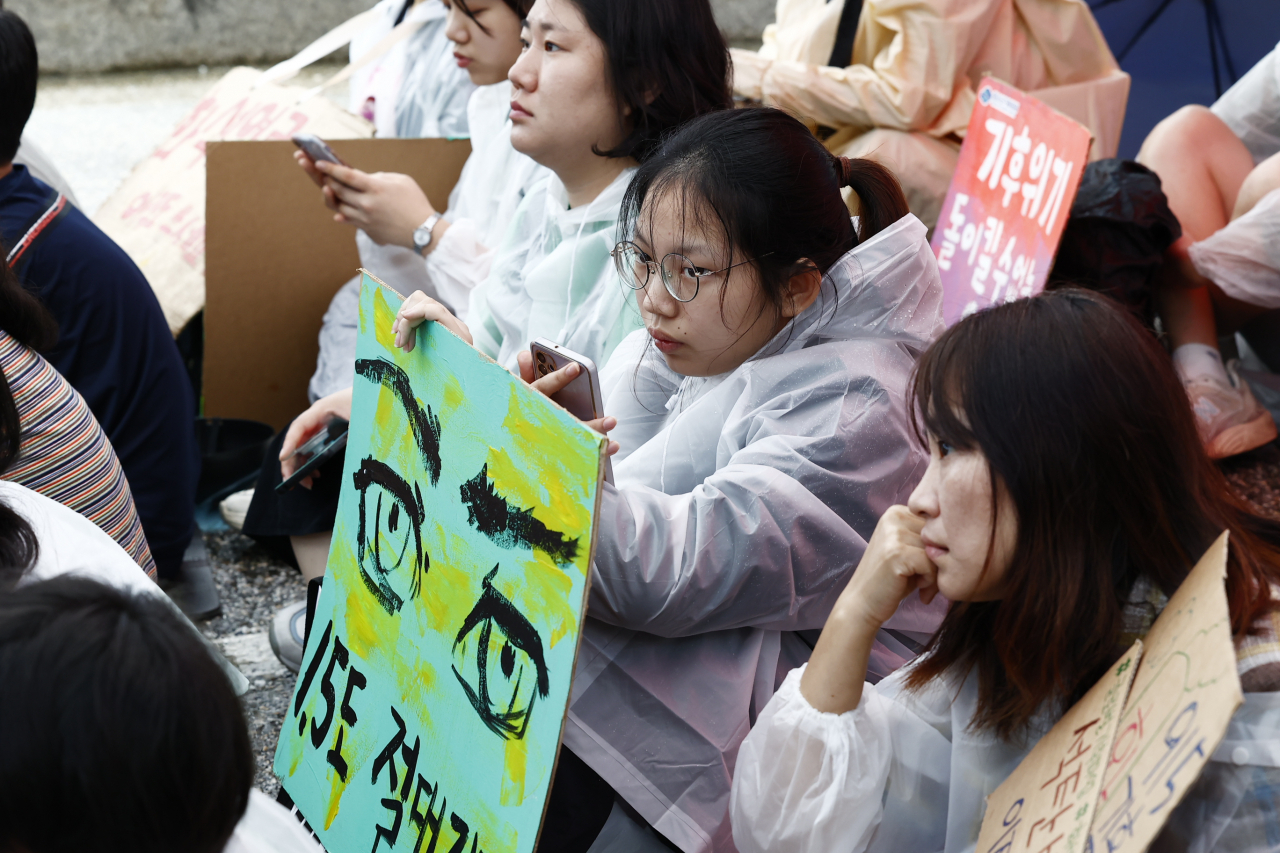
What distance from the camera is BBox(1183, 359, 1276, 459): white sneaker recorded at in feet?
7.97

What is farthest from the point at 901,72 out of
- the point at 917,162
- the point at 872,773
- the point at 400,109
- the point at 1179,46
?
the point at 872,773

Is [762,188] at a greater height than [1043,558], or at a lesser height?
greater

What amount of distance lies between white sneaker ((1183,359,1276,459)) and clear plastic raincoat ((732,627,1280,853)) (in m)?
1.50

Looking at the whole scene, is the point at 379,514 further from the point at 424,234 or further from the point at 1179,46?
the point at 1179,46

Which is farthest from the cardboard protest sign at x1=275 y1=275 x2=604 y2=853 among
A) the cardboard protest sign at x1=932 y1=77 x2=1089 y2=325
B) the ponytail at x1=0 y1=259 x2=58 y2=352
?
the cardboard protest sign at x1=932 y1=77 x2=1089 y2=325

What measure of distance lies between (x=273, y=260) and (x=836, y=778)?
2.33 m

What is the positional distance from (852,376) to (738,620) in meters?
0.32

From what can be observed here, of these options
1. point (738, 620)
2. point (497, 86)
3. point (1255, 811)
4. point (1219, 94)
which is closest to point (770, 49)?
point (497, 86)

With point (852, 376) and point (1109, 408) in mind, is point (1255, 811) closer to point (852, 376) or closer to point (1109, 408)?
point (1109, 408)

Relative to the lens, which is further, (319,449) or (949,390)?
(319,449)

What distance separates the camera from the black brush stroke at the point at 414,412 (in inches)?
50.8

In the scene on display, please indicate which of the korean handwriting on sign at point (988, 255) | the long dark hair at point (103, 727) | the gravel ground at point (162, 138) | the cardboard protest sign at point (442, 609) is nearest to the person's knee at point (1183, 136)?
the korean handwriting on sign at point (988, 255)

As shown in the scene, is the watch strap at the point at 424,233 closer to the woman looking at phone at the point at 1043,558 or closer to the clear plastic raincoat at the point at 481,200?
the clear plastic raincoat at the point at 481,200

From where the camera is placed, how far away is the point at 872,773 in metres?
1.15
